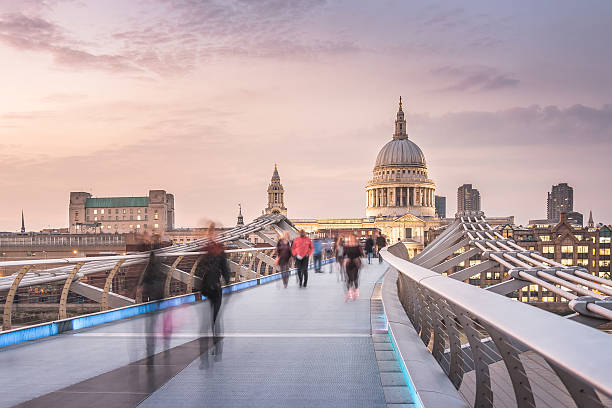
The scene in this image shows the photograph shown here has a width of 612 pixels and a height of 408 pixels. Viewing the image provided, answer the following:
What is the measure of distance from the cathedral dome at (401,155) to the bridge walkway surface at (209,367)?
6359 inches

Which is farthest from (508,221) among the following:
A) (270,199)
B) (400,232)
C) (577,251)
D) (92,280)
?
(92,280)

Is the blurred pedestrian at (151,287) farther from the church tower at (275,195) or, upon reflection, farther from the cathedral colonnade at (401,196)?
the church tower at (275,195)

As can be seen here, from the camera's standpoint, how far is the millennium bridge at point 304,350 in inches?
A: 108

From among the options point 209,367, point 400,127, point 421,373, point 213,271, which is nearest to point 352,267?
point 213,271

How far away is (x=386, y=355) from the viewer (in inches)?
263

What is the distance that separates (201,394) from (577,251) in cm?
13988

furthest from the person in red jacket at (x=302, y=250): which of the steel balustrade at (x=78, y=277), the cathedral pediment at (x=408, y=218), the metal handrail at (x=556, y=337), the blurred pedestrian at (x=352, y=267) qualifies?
the cathedral pediment at (x=408, y=218)

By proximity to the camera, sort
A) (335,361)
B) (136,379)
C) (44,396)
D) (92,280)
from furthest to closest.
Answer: (92,280) < (335,361) < (136,379) < (44,396)

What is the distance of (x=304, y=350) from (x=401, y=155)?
165 m

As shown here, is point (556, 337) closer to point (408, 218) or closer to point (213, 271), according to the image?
point (213, 271)

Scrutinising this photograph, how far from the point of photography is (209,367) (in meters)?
6.29

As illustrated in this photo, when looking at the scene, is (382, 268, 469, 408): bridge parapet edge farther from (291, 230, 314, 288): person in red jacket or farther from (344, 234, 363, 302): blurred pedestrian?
(291, 230, 314, 288): person in red jacket

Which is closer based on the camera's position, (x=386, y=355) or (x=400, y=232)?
(x=386, y=355)

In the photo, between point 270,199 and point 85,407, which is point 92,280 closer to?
point 85,407
